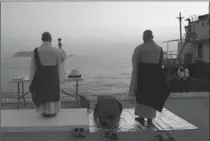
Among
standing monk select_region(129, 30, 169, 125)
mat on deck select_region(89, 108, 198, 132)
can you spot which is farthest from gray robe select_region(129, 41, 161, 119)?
mat on deck select_region(89, 108, 198, 132)

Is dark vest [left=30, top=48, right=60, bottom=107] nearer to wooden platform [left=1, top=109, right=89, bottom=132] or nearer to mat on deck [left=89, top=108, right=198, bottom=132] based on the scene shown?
wooden platform [left=1, top=109, right=89, bottom=132]

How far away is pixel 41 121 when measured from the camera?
2.51m

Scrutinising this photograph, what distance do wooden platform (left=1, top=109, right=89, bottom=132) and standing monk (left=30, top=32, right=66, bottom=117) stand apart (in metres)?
0.10

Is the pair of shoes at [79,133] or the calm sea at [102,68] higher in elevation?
the calm sea at [102,68]

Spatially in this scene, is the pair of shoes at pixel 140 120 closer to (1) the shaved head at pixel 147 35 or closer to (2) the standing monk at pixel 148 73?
(2) the standing monk at pixel 148 73

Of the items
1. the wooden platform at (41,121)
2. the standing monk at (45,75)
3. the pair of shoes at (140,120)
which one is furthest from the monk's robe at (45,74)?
the pair of shoes at (140,120)

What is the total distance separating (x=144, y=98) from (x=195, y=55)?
3.90 ft

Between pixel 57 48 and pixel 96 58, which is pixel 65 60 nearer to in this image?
pixel 57 48

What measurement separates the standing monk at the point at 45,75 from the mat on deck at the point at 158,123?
43cm

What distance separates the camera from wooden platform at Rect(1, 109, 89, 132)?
2.38 metres

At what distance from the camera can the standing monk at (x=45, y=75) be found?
2527 millimetres

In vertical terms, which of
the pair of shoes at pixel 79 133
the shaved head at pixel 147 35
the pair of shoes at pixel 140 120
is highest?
the shaved head at pixel 147 35

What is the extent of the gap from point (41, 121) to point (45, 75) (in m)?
0.40

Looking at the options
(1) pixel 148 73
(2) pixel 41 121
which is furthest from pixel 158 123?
(2) pixel 41 121
